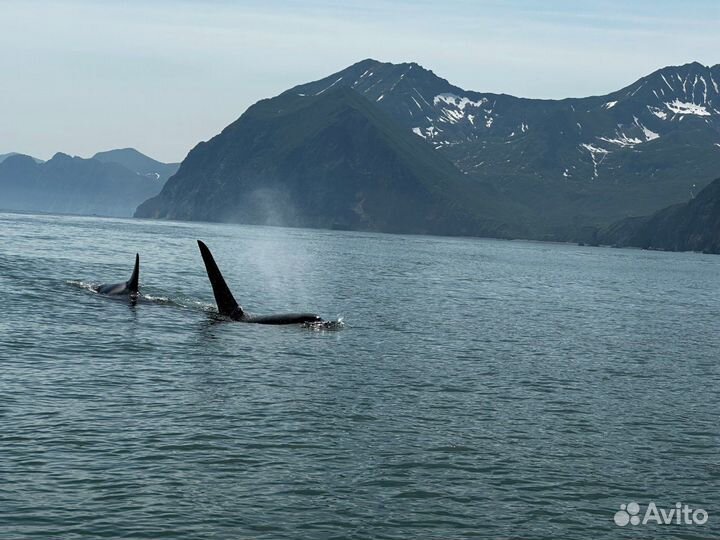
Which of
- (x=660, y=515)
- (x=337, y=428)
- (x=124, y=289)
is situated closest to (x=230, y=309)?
(x=124, y=289)

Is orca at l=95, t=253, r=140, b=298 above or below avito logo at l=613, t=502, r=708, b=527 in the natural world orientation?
above

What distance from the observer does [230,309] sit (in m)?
52.8

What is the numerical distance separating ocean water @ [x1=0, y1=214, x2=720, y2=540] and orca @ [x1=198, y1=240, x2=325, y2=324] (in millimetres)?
1599

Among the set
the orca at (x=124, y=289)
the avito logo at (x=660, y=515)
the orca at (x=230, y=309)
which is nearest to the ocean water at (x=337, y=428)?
the avito logo at (x=660, y=515)

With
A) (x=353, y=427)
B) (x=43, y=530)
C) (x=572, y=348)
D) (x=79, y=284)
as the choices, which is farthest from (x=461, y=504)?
(x=79, y=284)

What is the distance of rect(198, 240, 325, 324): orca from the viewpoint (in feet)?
167

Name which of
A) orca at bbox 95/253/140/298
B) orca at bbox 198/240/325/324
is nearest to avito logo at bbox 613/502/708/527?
orca at bbox 198/240/325/324

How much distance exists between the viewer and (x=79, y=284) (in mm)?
66062

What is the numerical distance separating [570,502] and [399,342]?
2746 cm

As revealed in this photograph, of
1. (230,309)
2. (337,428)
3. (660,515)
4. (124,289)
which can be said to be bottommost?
(660,515)

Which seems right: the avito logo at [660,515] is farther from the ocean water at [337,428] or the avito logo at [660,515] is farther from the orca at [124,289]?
the orca at [124,289]

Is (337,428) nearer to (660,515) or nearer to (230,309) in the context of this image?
(660,515)

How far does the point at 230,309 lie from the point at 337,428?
1061 inches

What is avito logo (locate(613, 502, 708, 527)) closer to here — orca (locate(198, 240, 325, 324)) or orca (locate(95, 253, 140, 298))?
orca (locate(198, 240, 325, 324))
